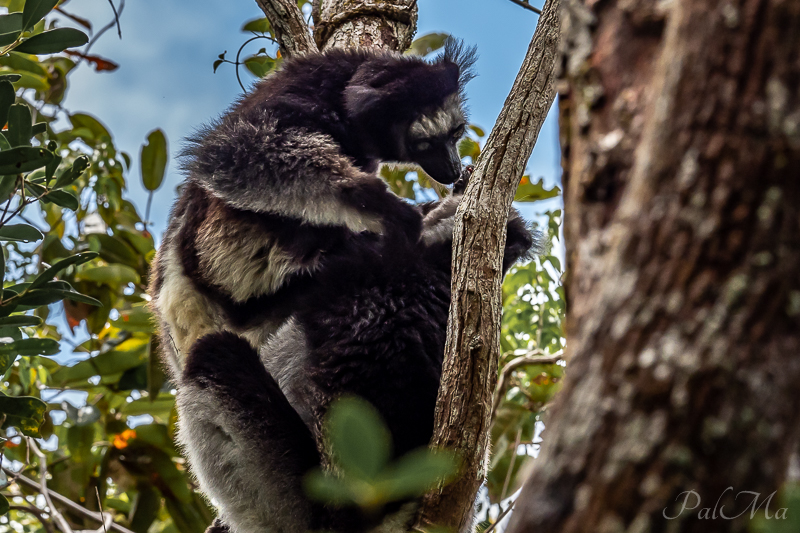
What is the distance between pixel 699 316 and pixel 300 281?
2.94 meters

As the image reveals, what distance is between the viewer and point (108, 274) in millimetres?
5844

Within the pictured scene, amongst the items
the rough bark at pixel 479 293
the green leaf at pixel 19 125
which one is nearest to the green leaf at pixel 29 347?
the green leaf at pixel 19 125

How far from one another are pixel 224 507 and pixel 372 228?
1644 millimetres

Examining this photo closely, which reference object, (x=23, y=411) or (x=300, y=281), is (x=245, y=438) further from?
(x=23, y=411)

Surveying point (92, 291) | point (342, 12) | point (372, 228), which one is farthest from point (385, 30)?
point (92, 291)

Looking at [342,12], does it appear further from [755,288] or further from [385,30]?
[755,288]

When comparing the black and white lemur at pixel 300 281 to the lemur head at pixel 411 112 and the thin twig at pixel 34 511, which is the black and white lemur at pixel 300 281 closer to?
the lemur head at pixel 411 112

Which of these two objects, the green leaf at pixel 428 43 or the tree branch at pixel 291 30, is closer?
the tree branch at pixel 291 30

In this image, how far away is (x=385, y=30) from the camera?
5.14 m

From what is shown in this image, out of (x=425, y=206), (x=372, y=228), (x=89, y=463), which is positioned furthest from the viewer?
(x=89, y=463)

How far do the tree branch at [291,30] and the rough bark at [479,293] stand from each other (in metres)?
2.09

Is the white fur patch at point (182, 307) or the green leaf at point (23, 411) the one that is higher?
the white fur patch at point (182, 307)

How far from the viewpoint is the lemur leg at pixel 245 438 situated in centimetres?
330

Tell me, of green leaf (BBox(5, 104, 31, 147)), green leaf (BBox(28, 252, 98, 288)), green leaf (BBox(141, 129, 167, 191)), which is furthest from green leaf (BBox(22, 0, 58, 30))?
green leaf (BBox(141, 129, 167, 191))
